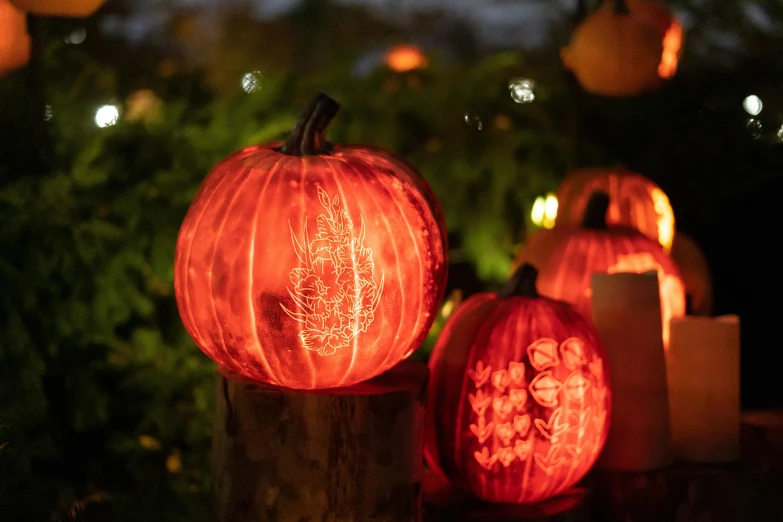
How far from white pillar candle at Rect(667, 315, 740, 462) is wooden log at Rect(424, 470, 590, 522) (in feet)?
1.29

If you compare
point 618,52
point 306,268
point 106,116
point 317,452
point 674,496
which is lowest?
point 674,496

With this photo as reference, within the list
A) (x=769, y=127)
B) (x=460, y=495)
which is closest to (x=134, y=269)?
(x=460, y=495)

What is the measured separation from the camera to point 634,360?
7.10 ft

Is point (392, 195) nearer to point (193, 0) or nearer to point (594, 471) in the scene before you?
point (594, 471)

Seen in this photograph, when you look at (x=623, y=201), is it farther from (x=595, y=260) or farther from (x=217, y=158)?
(x=217, y=158)

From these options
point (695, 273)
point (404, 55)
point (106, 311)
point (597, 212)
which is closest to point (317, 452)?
point (106, 311)

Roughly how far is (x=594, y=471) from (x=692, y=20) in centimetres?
207

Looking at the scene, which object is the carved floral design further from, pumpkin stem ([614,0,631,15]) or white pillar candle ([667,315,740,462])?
pumpkin stem ([614,0,631,15])

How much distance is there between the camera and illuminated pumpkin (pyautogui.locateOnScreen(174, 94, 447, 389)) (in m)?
1.68

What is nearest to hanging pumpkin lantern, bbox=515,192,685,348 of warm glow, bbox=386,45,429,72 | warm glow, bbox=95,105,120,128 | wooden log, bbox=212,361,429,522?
wooden log, bbox=212,361,429,522

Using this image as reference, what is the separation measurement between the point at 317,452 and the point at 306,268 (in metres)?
0.39

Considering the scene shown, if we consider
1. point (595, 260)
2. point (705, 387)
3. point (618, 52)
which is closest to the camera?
point (705, 387)

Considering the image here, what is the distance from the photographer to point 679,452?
7.58 feet

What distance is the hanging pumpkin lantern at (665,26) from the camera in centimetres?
296
